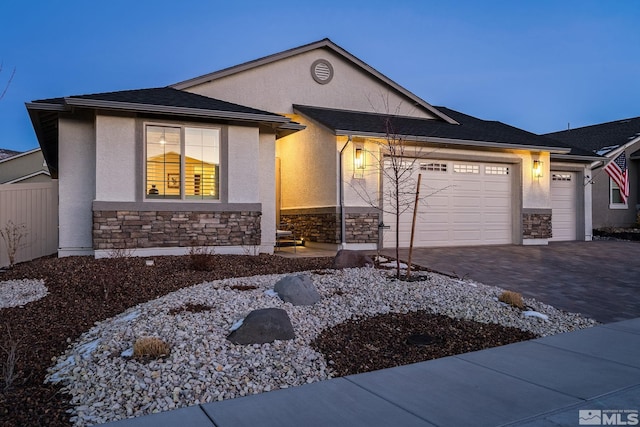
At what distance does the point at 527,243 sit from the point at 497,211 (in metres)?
1.31

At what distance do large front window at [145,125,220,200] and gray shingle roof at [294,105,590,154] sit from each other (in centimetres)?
309

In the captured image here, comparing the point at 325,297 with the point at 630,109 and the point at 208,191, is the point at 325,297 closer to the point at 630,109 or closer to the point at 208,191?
the point at 208,191

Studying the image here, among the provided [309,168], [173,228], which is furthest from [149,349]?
[309,168]

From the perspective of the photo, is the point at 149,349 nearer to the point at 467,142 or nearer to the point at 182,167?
the point at 182,167

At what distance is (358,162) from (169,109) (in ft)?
15.7

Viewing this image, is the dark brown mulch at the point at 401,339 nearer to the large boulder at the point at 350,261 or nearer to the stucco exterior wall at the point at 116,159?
the large boulder at the point at 350,261

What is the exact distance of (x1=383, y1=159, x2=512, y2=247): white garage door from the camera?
42.1 feet

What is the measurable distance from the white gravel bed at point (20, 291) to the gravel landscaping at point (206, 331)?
0.12 metres

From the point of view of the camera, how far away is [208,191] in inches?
404

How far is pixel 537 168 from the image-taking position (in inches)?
548

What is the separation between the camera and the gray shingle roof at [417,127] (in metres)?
12.1

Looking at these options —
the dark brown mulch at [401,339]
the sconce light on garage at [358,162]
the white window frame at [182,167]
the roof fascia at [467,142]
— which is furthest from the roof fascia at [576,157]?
the dark brown mulch at [401,339]

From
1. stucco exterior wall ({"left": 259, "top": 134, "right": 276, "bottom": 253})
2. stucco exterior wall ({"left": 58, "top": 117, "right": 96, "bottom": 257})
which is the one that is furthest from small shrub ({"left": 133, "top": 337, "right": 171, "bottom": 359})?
stucco exterior wall ({"left": 259, "top": 134, "right": 276, "bottom": 253})

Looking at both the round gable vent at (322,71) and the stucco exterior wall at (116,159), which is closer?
the stucco exterior wall at (116,159)
